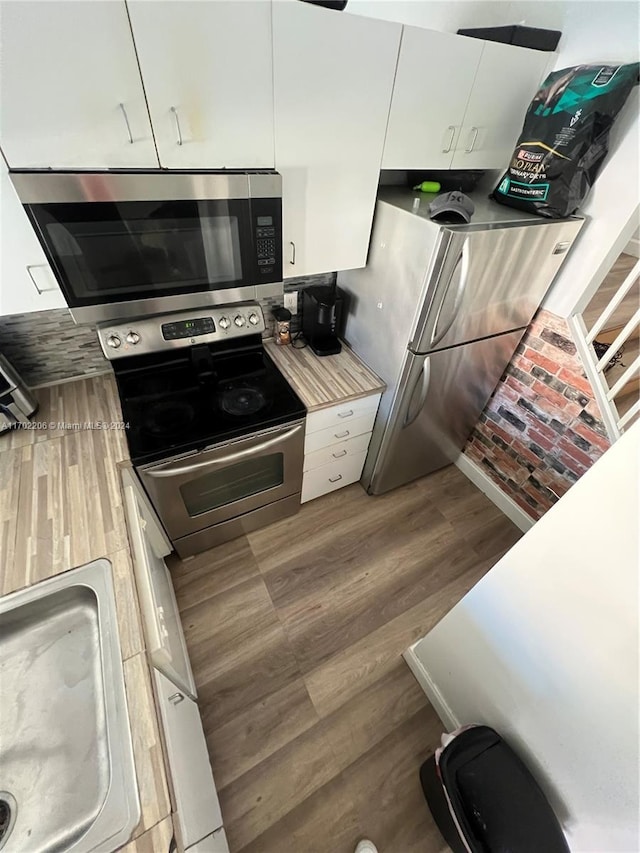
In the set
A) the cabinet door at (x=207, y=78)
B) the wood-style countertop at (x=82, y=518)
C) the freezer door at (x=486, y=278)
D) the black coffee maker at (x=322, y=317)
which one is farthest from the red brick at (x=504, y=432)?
the wood-style countertop at (x=82, y=518)

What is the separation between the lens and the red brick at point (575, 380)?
1.54m

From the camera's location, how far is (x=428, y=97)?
1.16 meters

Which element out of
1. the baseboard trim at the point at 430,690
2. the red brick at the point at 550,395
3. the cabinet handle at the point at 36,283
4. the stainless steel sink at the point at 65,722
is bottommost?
the baseboard trim at the point at 430,690

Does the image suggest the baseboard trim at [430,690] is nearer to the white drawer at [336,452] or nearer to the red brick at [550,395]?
the white drawer at [336,452]

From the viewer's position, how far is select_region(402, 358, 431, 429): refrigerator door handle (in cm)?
149

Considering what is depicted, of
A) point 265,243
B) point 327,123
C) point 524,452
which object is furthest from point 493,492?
point 327,123

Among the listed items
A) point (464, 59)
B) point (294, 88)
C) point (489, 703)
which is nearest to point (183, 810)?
point (489, 703)

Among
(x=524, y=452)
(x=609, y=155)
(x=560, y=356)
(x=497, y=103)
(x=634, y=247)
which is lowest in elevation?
(x=524, y=452)

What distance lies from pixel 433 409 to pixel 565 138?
1.07m

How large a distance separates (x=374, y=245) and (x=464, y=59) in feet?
1.92

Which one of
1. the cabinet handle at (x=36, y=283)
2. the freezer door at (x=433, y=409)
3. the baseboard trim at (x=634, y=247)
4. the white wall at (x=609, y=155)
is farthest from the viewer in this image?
the baseboard trim at (x=634, y=247)

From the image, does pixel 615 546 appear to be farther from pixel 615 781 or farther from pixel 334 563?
pixel 334 563

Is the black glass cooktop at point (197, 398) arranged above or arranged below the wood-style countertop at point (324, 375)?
above

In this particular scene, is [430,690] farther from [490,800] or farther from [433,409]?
[433,409]
